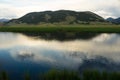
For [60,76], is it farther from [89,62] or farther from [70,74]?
[89,62]

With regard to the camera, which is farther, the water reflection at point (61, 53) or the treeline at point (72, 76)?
the water reflection at point (61, 53)

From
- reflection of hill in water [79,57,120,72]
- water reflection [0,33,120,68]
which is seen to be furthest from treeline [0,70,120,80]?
water reflection [0,33,120,68]

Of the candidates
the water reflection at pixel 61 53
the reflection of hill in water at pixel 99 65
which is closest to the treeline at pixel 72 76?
Answer: the reflection of hill in water at pixel 99 65

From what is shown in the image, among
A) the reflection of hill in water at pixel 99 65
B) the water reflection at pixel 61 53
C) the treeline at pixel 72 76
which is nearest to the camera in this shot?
the treeline at pixel 72 76

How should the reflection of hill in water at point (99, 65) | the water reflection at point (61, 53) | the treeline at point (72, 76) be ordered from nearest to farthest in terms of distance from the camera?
1. the treeline at point (72, 76)
2. the reflection of hill in water at point (99, 65)
3. the water reflection at point (61, 53)

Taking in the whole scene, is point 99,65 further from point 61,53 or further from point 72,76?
point 61,53

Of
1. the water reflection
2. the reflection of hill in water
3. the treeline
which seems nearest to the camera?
the treeline

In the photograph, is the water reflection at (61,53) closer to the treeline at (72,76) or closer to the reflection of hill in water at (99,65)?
the reflection of hill in water at (99,65)

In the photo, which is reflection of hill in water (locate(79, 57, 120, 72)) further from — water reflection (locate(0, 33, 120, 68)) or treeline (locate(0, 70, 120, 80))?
A: treeline (locate(0, 70, 120, 80))

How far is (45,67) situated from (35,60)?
20.5 feet

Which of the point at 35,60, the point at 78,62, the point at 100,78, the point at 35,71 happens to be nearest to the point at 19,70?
the point at 35,71

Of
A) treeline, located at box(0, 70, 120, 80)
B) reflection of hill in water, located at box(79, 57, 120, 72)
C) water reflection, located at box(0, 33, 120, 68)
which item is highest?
treeline, located at box(0, 70, 120, 80)

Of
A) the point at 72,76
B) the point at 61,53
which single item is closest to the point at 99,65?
the point at 72,76

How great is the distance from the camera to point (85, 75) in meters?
24.2
